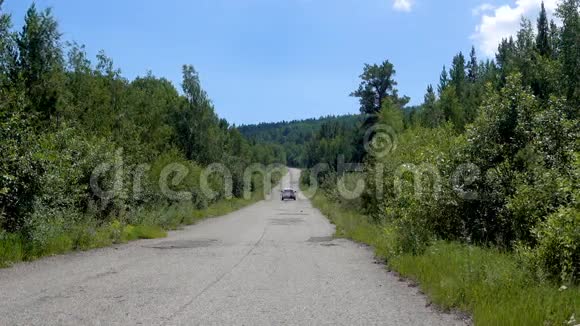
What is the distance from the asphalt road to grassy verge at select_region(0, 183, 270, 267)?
1.82ft

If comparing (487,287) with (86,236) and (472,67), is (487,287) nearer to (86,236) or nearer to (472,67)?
(86,236)

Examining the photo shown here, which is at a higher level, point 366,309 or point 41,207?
point 41,207

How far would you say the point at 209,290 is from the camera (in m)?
9.69

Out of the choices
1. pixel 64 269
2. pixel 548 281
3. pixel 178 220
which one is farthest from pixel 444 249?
pixel 178 220

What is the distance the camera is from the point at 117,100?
41281mm

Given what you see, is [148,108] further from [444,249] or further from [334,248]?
[444,249]

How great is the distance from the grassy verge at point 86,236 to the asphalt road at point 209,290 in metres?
0.55

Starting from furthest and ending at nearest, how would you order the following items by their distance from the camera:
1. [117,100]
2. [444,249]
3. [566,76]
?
[566,76] → [117,100] → [444,249]

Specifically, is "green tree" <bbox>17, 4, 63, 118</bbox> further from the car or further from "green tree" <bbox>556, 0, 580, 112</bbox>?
the car

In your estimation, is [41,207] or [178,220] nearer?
[41,207]

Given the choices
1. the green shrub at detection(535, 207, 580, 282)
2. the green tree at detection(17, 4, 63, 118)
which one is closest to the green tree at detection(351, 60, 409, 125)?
the green tree at detection(17, 4, 63, 118)

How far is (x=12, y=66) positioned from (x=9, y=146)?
18.1 m

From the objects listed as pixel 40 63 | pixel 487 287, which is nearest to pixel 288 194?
pixel 40 63

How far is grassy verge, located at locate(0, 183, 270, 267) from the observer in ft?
43.8
